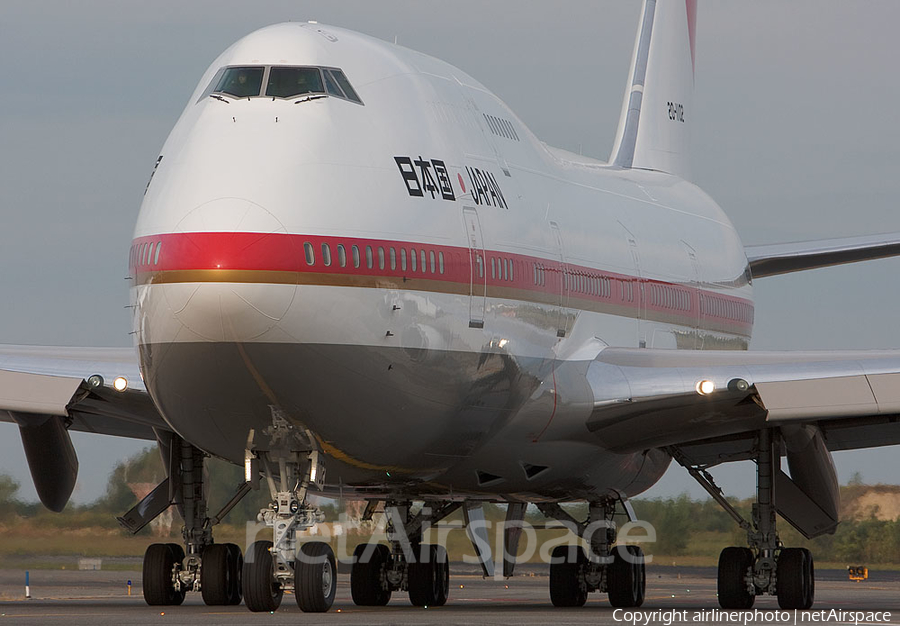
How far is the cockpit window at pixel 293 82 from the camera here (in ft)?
55.5

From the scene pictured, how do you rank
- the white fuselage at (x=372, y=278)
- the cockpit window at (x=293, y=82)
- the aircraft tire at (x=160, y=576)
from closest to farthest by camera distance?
the white fuselage at (x=372, y=278) < the cockpit window at (x=293, y=82) < the aircraft tire at (x=160, y=576)

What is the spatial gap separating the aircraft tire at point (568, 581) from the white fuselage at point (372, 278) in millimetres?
3190

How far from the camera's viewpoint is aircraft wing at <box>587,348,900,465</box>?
63.8 feet

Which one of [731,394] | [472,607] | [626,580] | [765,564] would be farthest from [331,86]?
[626,580]

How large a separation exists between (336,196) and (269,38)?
2.42m

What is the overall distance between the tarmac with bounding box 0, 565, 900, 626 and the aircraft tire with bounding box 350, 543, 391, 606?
268 millimetres

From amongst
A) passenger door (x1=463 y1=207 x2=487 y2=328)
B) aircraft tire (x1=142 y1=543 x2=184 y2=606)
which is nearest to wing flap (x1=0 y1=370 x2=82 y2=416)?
aircraft tire (x1=142 y1=543 x2=184 y2=606)

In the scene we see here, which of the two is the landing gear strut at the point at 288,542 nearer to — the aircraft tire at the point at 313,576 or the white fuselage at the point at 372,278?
the aircraft tire at the point at 313,576

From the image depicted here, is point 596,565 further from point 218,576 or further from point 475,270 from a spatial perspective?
point 475,270

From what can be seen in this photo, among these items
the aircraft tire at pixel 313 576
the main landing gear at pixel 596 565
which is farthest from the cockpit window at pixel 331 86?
the main landing gear at pixel 596 565

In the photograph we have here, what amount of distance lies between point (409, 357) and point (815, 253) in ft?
45.3

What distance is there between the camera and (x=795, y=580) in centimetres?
2139

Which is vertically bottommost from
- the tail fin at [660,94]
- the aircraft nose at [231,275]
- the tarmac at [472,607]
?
the tarmac at [472,607]

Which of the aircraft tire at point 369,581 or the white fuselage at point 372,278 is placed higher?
the white fuselage at point 372,278
